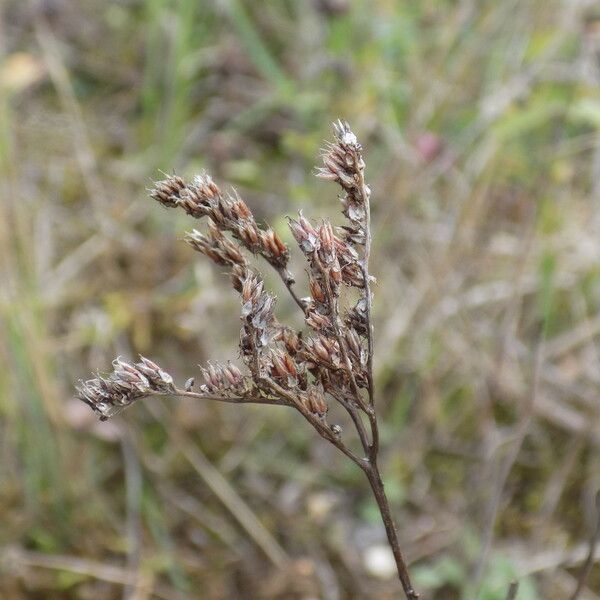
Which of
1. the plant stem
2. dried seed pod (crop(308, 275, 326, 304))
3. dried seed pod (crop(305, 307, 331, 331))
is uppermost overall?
dried seed pod (crop(308, 275, 326, 304))

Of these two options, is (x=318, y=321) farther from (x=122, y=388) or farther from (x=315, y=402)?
(x=122, y=388)

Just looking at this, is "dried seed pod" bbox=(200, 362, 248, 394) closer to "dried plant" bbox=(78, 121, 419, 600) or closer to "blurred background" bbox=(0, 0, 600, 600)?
"dried plant" bbox=(78, 121, 419, 600)

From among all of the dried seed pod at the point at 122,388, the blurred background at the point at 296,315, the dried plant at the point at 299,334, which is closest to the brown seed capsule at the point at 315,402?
the dried plant at the point at 299,334

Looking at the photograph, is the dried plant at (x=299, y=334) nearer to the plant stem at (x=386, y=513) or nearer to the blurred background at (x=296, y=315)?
the plant stem at (x=386, y=513)

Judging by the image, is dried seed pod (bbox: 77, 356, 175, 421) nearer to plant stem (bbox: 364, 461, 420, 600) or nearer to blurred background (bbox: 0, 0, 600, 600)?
plant stem (bbox: 364, 461, 420, 600)

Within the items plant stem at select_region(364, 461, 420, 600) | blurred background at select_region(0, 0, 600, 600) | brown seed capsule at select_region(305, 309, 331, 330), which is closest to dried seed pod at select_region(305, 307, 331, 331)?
brown seed capsule at select_region(305, 309, 331, 330)

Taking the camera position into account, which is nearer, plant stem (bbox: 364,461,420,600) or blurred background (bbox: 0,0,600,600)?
plant stem (bbox: 364,461,420,600)

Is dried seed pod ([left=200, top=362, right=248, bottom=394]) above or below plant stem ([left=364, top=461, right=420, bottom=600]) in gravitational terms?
above
